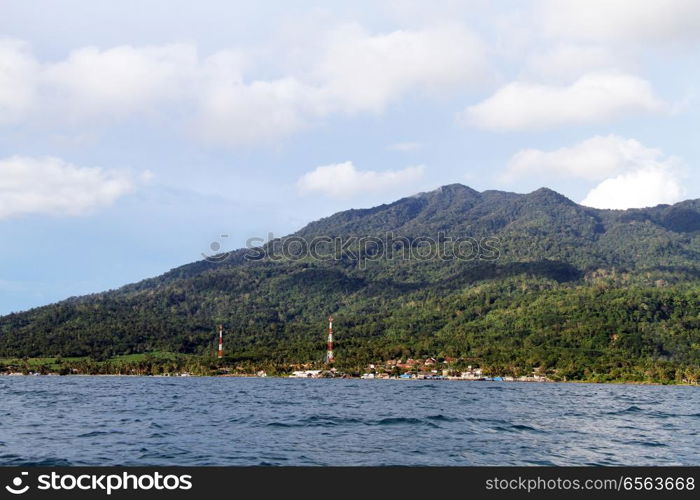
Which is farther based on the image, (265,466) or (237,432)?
(237,432)

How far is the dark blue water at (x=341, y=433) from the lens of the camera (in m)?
44.8

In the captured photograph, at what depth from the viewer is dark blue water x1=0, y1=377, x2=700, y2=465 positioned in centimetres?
4481

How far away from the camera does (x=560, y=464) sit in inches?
1681

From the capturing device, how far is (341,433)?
57.5m

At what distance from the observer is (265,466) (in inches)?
1604
